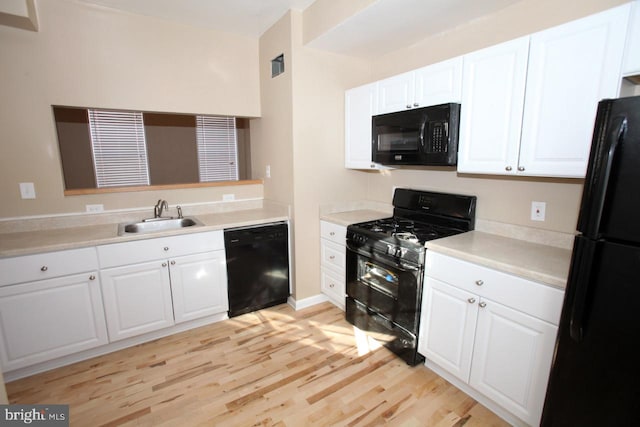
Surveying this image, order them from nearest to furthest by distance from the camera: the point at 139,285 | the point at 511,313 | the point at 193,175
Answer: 1. the point at 511,313
2. the point at 139,285
3. the point at 193,175

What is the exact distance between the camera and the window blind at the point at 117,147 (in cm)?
416

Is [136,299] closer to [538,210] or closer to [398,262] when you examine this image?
[398,262]

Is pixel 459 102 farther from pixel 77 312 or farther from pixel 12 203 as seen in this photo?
pixel 12 203

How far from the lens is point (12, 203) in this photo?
2.30 meters

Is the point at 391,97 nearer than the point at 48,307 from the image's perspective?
No

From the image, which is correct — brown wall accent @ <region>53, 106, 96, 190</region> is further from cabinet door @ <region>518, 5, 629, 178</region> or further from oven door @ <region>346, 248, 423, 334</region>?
cabinet door @ <region>518, 5, 629, 178</region>

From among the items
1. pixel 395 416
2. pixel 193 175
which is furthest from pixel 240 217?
pixel 193 175

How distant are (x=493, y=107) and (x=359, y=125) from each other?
1.20m

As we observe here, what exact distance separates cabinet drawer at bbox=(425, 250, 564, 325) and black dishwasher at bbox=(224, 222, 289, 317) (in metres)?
1.42

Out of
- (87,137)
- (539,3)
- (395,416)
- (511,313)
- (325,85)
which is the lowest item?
(395,416)

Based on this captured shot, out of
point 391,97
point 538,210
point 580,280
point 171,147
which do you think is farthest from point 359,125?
point 171,147

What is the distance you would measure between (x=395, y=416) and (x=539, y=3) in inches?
101

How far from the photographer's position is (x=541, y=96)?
1.60 m

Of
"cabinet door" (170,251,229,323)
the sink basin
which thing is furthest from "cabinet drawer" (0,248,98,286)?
"cabinet door" (170,251,229,323)
